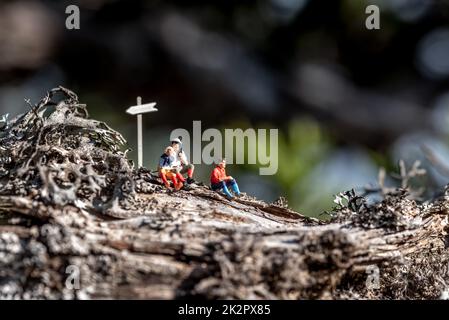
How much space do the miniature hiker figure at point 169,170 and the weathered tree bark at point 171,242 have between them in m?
0.04

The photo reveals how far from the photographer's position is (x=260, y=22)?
5.93 feet

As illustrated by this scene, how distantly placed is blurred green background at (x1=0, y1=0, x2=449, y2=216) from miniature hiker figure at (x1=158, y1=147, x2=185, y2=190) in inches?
2.6

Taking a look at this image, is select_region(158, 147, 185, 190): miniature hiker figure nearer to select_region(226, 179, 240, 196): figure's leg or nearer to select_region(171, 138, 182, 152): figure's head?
select_region(171, 138, 182, 152): figure's head

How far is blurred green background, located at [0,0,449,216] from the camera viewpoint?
1.22m

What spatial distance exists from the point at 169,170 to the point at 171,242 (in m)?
0.41

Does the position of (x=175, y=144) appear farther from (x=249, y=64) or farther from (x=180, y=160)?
(x=249, y=64)

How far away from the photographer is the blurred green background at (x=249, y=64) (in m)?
1.22

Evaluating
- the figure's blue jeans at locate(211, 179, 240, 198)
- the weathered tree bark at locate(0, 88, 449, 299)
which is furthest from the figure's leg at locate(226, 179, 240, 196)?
the weathered tree bark at locate(0, 88, 449, 299)

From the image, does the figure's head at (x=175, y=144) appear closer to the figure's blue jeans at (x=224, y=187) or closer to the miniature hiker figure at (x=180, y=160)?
the miniature hiker figure at (x=180, y=160)

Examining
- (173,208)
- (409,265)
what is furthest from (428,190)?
(173,208)

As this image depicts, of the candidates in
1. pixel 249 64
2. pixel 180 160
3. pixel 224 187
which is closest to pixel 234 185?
pixel 224 187

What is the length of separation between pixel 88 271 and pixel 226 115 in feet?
1.42
